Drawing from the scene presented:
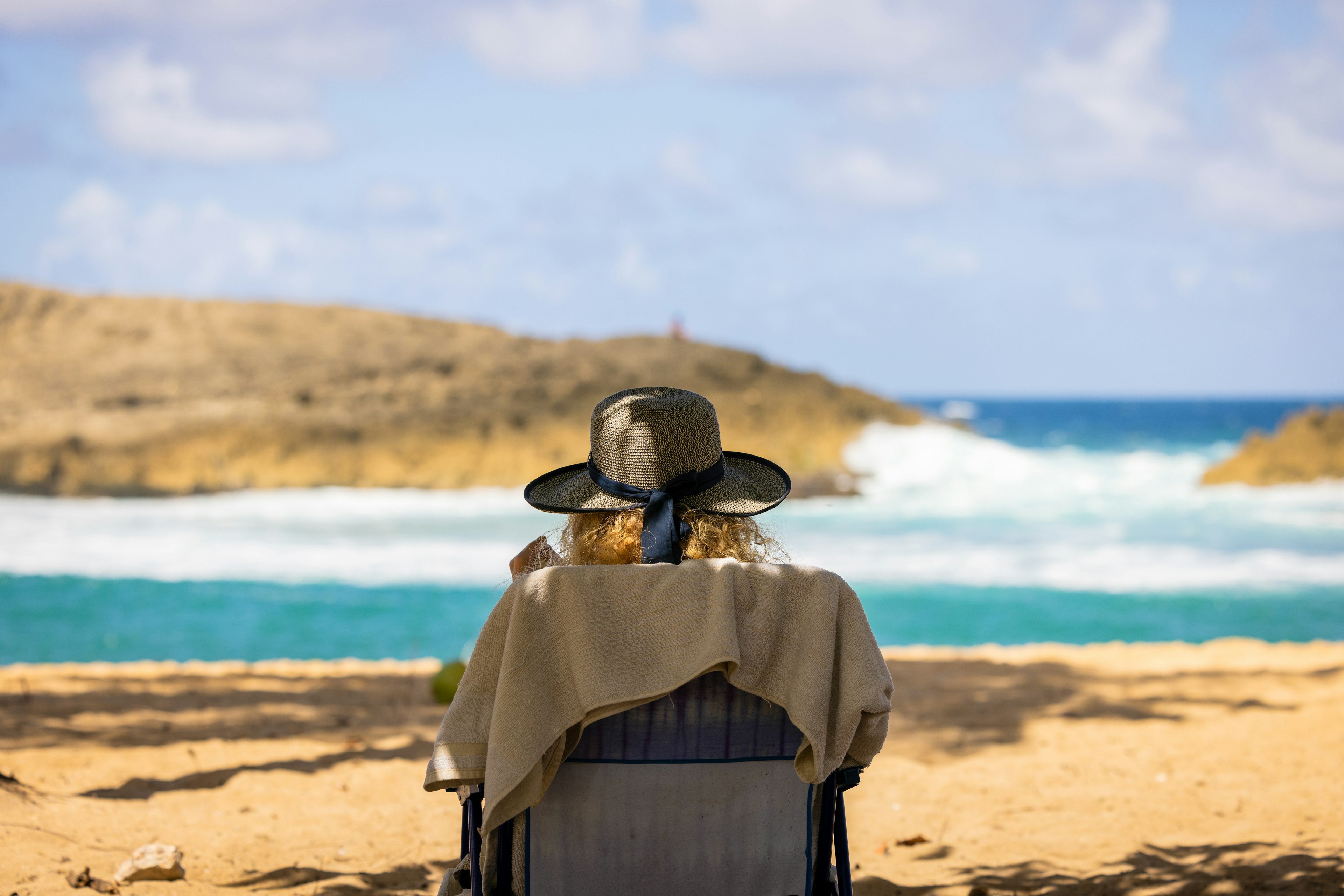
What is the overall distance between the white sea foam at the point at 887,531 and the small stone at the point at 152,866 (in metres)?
10.4

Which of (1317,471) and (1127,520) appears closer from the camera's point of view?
(1127,520)

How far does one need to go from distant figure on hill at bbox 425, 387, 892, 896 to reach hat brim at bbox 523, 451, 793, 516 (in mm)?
110

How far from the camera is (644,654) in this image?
1892 millimetres

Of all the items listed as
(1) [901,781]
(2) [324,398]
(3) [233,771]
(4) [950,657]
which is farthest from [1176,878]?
(2) [324,398]

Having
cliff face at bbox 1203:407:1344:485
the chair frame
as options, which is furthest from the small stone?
cliff face at bbox 1203:407:1344:485

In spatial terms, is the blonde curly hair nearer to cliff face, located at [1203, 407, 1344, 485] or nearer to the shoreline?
the shoreline

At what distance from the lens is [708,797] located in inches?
78.3

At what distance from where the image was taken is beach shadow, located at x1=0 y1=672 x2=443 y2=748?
562cm

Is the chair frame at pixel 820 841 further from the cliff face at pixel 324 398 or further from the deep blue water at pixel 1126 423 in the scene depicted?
the deep blue water at pixel 1126 423

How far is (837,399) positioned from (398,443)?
34.8 ft

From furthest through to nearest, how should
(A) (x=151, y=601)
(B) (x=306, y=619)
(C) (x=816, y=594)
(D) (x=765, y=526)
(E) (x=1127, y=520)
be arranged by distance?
(E) (x=1127, y=520)
(A) (x=151, y=601)
(B) (x=306, y=619)
(D) (x=765, y=526)
(C) (x=816, y=594)

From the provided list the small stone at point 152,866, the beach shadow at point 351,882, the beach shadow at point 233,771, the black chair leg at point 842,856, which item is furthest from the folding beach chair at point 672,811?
the beach shadow at point 233,771

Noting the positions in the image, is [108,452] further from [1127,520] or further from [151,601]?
[1127,520]

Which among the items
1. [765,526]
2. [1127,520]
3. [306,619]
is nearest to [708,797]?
[765,526]
